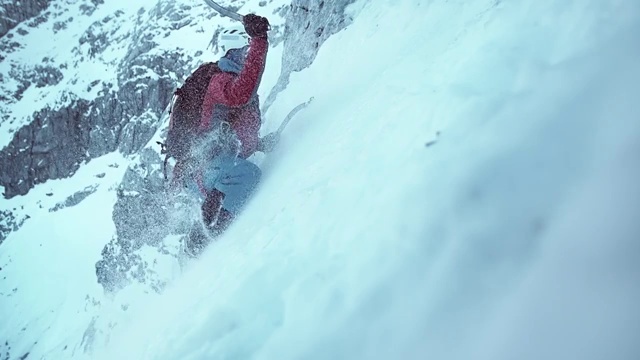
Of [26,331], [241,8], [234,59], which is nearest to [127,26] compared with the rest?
[241,8]

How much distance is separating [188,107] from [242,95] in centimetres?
77

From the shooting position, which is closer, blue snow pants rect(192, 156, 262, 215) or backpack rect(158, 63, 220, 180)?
blue snow pants rect(192, 156, 262, 215)

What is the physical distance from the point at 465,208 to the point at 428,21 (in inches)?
106

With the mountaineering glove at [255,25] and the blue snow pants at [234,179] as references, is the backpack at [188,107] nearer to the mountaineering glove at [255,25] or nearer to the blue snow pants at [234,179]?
the blue snow pants at [234,179]

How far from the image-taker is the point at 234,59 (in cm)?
411

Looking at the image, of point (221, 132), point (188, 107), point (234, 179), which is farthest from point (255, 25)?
point (234, 179)

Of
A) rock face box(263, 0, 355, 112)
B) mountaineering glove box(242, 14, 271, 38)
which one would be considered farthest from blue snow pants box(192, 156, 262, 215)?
rock face box(263, 0, 355, 112)

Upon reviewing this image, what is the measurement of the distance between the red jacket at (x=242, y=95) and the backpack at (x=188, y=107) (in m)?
0.23

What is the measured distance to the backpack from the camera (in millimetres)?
4328

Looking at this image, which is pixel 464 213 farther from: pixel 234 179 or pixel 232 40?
pixel 232 40

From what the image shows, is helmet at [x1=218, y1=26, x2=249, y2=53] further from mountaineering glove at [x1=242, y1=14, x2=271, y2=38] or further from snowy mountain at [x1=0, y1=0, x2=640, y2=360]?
snowy mountain at [x1=0, y1=0, x2=640, y2=360]

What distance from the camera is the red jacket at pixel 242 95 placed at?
146 inches

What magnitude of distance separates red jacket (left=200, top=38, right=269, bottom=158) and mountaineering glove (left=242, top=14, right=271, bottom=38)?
56mm

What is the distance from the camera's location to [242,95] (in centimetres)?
388
